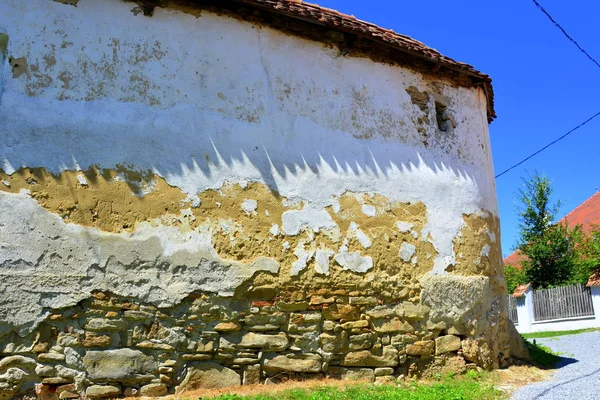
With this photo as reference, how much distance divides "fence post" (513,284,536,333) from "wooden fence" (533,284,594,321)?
0.19 meters

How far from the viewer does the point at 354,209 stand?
6578 millimetres

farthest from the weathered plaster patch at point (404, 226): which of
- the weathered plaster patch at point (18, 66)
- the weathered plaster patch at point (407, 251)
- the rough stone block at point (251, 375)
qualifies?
the weathered plaster patch at point (18, 66)

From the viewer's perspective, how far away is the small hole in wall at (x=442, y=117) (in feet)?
25.4

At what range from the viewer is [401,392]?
5793mm

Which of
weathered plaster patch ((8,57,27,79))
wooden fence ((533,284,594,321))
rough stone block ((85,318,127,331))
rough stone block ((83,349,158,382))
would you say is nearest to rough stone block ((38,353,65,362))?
rough stone block ((83,349,158,382))

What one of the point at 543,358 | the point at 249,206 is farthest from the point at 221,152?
the point at 543,358

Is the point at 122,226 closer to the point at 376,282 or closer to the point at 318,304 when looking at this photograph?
the point at 318,304

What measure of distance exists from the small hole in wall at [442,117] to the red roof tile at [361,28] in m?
0.56

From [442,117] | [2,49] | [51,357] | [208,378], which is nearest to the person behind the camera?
[51,357]

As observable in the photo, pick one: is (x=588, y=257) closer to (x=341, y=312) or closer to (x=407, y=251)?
(x=407, y=251)

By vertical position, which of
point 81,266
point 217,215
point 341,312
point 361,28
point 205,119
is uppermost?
point 361,28

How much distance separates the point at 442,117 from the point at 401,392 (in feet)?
13.0

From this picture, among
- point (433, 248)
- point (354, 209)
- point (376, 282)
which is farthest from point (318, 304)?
point (433, 248)

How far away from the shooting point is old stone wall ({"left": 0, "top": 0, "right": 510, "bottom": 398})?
201 inches
